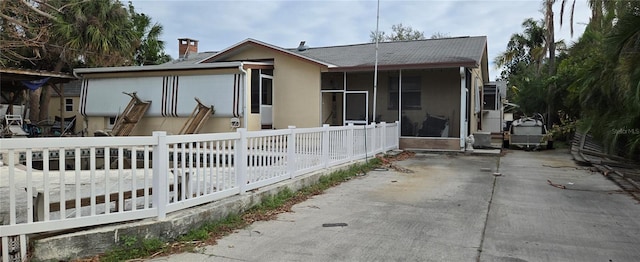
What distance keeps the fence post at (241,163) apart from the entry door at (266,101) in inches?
363

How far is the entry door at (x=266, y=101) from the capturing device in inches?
596

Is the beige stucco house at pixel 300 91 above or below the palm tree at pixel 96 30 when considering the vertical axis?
below

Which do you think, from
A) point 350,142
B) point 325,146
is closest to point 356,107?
point 350,142

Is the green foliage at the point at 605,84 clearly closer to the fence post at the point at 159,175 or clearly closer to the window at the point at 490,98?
the window at the point at 490,98

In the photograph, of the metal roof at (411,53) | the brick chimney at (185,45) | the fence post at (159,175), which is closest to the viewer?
the fence post at (159,175)

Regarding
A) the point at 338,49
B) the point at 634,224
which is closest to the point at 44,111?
the point at 338,49

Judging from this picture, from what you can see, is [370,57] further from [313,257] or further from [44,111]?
[44,111]

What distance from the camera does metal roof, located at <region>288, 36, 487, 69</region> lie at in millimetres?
13898

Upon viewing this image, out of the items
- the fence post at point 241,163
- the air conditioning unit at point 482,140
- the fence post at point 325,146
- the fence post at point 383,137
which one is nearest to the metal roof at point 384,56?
the fence post at point 383,137

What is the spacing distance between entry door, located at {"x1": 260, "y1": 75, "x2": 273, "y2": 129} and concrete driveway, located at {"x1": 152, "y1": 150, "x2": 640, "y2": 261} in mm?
7212

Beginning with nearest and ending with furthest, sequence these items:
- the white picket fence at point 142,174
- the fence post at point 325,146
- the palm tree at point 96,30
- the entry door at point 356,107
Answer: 1. the white picket fence at point 142,174
2. the fence post at point 325,146
3. the entry door at point 356,107
4. the palm tree at point 96,30

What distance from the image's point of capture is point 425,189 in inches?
308

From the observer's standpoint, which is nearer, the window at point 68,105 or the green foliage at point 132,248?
the green foliage at point 132,248

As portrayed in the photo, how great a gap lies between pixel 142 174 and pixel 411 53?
39.3ft
